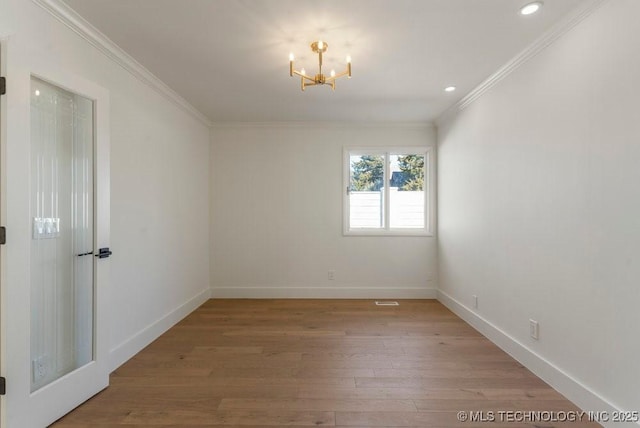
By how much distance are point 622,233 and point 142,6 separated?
3.29 metres

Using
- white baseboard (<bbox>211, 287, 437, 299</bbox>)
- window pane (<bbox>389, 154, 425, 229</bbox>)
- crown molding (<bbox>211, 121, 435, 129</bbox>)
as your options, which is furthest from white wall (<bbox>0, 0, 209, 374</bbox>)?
window pane (<bbox>389, 154, 425, 229</bbox>)

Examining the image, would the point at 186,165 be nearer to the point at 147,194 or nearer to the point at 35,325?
the point at 147,194

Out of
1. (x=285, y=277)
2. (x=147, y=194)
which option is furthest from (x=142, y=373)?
(x=285, y=277)

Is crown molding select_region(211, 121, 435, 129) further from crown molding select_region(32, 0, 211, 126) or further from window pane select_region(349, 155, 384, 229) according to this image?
crown molding select_region(32, 0, 211, 126)

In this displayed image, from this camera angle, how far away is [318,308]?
166 inches

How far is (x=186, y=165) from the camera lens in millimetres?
3969

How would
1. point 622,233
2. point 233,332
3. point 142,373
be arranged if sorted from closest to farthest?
point 622,233
point 142,373
point 233,332

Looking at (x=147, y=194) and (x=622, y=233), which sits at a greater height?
(x=147, y=194)

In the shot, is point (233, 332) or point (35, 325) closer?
point (35, 325)

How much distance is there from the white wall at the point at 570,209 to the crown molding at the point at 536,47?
5 cm

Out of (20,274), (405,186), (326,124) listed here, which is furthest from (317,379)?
(326,124)

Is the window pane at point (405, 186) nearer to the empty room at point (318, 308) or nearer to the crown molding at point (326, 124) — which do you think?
the crown molding at point (326, 124)

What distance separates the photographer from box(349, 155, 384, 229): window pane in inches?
189

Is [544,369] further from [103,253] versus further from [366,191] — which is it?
[103,253]
